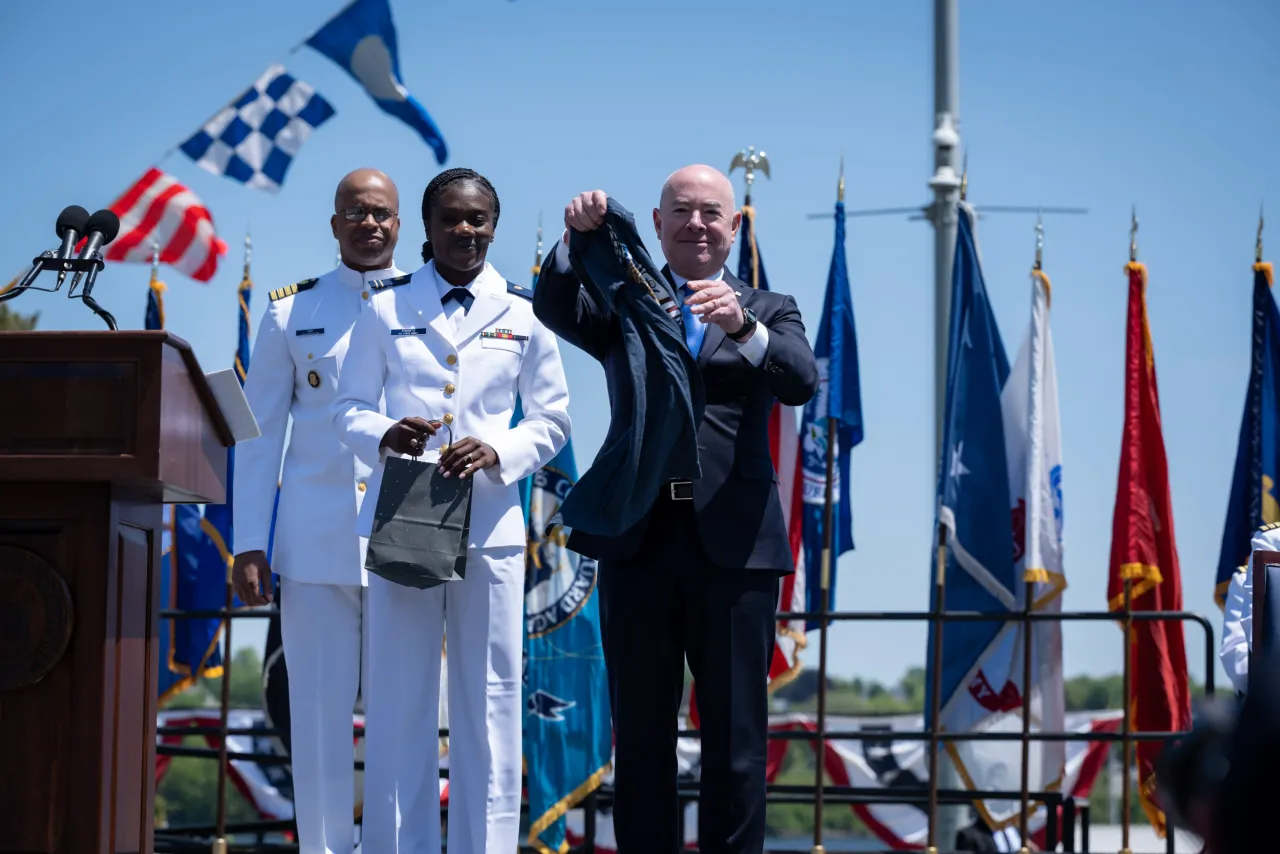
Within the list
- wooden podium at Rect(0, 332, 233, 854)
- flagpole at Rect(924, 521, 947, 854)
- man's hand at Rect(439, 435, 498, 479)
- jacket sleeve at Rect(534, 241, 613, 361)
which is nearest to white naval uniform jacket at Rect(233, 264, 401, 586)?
man's hand at Rect(439, 435, 498, 479)

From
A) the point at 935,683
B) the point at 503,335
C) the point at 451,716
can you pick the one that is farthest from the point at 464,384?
the point at 935,683

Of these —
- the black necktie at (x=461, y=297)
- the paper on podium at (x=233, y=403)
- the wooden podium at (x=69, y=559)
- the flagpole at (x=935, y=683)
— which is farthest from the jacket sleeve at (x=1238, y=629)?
the wooden podium at (x=69, y=559)

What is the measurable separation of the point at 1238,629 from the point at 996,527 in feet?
6.02

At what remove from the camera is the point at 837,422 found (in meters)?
6.36

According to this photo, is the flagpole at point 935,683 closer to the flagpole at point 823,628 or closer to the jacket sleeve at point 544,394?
the flagpole at point 823,628

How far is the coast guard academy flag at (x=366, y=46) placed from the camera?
22.9 feet

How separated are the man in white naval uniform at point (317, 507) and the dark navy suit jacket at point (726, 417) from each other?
0.75 metres

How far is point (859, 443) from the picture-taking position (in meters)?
6.42

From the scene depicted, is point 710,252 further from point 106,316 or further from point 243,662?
point 243,662

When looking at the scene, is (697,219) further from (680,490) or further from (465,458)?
(465,458)

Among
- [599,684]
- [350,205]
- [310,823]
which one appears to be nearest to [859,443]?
[599,684]

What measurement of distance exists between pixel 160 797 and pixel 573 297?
12985 mm

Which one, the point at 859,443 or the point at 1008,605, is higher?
the point at 859,443

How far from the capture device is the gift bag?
11.8 feet
